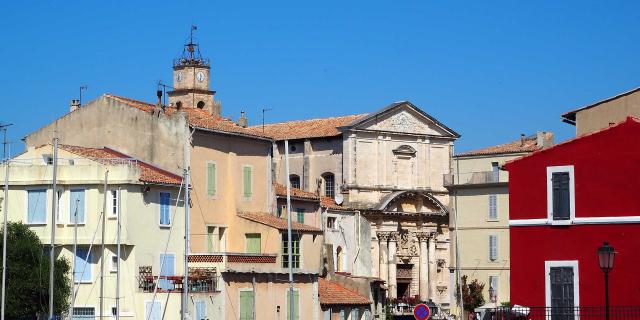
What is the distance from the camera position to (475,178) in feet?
248

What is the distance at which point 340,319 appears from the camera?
5872 centimetres

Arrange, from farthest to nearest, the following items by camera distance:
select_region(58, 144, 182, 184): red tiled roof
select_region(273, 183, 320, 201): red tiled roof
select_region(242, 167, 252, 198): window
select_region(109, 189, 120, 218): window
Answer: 1. select_region(273, 183, 320, 201): red tiled roof
2. select_region(242, 167, 252, 198): window
3. select_region(58, 144, 182, 184): red tiled roof
4. select_region(109, 189, 120, 218): window

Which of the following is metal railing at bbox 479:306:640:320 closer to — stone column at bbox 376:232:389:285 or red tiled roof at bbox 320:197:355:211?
red tiled roof at bbox 320:197:355:211

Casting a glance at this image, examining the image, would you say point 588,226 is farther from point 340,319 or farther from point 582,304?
point 340,319

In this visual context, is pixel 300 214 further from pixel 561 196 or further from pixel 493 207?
pixel 561 196

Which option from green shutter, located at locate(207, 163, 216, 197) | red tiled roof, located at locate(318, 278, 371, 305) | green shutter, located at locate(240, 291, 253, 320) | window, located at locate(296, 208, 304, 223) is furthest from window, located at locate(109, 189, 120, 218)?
window, located at locate(296, 208, 304, 223)

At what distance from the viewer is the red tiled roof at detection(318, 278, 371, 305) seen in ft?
191

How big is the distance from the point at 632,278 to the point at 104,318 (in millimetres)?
25212

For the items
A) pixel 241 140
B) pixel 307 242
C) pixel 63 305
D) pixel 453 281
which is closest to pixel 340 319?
pixel 307 242

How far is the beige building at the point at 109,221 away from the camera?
51406 millimetres

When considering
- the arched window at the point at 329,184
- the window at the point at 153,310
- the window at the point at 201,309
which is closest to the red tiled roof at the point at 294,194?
the window at the point at 201,309

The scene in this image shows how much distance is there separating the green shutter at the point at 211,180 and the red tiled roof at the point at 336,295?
622 cm

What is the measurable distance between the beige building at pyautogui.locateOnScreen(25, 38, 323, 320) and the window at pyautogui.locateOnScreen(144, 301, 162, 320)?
268 centimetres

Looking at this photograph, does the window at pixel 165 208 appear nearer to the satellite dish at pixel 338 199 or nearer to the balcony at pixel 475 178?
the satellite dish at pixel 338 199
